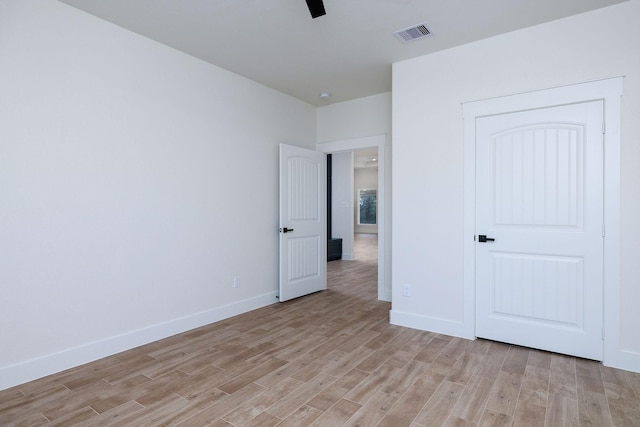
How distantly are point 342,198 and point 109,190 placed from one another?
6737 mm

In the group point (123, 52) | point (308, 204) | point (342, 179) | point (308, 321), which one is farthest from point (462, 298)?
point (342, 179)

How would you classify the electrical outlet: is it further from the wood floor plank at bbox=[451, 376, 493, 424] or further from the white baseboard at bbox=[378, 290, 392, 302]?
the wood floor plank at bbox=[451, 376, 493, 424]

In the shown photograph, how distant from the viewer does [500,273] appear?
3068 mm

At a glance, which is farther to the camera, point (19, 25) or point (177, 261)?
point (177, 261)

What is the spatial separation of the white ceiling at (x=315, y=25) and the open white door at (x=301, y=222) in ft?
4.11

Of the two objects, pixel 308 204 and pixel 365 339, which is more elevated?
pixel 308 204

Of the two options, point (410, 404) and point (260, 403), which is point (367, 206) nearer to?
point (410, 404)

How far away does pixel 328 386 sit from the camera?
2.31 m

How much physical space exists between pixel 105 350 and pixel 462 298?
10.2ft

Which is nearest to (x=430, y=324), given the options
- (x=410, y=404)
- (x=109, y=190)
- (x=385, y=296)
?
(x=385, y=296)

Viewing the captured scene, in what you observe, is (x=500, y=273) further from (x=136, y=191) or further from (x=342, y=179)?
(x=342, y=179)

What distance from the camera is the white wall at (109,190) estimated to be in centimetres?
237

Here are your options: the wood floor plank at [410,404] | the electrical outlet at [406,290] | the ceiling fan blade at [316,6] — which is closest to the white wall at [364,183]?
the electrical outlet at [406,290]

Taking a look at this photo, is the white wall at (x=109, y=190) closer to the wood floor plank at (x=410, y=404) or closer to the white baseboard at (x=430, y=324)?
the white baseboard at (x=430, y=324)
